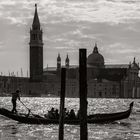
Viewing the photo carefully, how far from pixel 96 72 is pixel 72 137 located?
13222 centimetres

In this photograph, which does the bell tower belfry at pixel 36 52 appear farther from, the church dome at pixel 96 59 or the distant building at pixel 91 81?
the church dome at pixel 96 59

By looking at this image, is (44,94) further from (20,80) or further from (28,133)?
(28,133)

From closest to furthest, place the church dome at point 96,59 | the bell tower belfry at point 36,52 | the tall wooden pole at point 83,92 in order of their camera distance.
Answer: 1. the tall wooden pole at point 83,92
2. the bell tower belfry at point 36,52
3. the church dome at point 96,59

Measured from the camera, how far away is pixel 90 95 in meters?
156

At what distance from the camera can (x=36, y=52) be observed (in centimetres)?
14275

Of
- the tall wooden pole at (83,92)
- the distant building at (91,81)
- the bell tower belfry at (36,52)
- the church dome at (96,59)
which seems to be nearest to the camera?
the tall wooden pole at (83,92)

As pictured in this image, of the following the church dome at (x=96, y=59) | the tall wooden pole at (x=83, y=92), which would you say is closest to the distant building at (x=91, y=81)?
the church dome at (x=96, y=59)

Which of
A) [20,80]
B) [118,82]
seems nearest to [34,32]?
[20,80]

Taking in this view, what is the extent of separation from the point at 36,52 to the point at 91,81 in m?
20.1

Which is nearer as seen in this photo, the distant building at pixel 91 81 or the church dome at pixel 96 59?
the distant building at pixel 91 81

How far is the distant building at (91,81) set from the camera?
150125 millimetres

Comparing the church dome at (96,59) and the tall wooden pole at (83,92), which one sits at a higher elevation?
the church dome at (96,59)

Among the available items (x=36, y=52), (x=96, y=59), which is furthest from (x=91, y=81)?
(x=36, y=52)

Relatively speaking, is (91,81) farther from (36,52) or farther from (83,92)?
(83,92)
